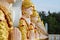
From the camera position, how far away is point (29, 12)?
2.18 m

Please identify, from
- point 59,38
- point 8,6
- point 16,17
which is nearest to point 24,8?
point 16,17

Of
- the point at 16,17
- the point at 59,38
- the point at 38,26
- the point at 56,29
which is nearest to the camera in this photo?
the point at 16,17

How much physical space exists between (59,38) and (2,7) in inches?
164

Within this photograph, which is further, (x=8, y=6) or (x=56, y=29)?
(x=56, y=29)

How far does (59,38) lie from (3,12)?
13.6 feet

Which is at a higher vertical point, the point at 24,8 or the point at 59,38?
the point at 24,8

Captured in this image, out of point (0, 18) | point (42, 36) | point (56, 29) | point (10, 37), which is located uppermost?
point (0, 18)

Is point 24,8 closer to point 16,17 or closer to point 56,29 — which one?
point 16,17

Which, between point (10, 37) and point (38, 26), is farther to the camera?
point (38, 26)

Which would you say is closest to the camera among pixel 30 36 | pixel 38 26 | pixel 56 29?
pixel 30 36

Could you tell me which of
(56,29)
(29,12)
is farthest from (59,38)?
(56,29)

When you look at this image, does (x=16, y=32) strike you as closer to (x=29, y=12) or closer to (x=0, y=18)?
(x=0, y=18)

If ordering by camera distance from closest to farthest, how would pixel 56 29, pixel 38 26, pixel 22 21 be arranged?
pixel 22 21
pixel 38 26
pixel 56 29

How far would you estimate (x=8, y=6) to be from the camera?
145cm
